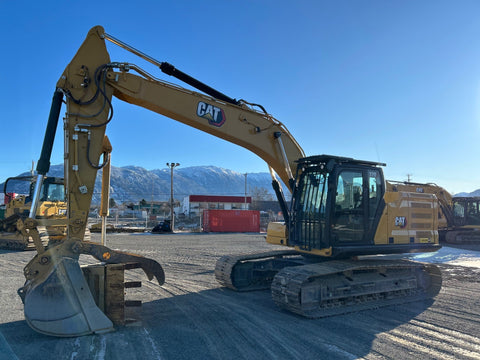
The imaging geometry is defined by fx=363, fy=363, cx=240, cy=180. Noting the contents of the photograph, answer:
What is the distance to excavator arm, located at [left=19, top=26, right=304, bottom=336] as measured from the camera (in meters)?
4.93

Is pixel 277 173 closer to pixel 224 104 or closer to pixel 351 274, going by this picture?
pixel 224 104

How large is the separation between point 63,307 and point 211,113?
4.26 meters

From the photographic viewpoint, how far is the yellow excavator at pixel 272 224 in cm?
520

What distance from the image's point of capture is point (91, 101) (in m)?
5.99

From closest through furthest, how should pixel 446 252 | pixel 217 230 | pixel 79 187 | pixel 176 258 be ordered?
pixel 79 187
pixel 176 258
pixel 446 252
pixel 217 230

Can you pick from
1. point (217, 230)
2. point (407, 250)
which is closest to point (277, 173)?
point (407, 250)

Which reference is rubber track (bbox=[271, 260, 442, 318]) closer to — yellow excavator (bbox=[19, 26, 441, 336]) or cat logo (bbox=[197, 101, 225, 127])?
yellow excavator (bbox=[19, 26, 441, 336])

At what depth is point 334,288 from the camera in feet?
22.0

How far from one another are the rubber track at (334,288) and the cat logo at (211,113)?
3175 mm

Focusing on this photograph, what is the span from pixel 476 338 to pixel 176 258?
10031 mm

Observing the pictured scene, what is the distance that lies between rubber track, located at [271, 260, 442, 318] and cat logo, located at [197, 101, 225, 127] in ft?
10.4

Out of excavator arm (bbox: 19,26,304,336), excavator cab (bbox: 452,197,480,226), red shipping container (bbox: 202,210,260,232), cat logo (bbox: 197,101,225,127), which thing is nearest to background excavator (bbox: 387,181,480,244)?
excavator cab (bbox: 452,197,480,226)

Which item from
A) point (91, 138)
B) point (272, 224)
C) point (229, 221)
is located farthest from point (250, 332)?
point (229, 221)

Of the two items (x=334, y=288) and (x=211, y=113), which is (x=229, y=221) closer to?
(x=211, y=113)
